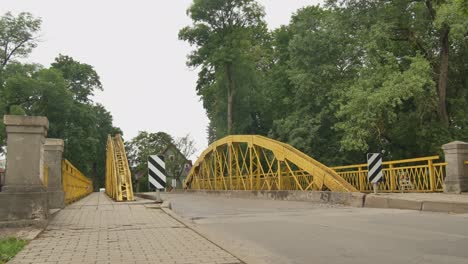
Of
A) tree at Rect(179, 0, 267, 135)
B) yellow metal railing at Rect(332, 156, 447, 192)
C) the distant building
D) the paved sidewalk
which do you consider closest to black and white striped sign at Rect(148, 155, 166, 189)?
the paved sidewalk

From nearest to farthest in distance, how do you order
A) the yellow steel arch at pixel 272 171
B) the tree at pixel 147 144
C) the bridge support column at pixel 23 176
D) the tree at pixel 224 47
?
the bridge support column at pixel 23 176
the yellow steel arch at pixel 272 171
the tree at pixel 224 47
the tree at pixel 147 144

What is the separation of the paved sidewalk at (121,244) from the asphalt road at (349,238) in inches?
15.6

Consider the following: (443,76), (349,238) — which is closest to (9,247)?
(349,238)

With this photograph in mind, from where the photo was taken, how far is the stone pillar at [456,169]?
44.9ft

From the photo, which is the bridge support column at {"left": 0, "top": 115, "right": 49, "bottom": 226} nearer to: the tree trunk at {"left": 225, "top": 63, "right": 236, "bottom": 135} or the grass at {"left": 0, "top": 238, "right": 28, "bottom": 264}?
the grass at {"left": 0, "top": 238, "right": 28, "bottom": 264}

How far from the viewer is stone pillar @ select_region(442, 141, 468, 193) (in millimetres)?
13688

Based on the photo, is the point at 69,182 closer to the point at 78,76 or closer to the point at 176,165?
the point at 78,76

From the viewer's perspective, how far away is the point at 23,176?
27.0ft

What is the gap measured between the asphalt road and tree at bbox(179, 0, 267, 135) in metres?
29.4

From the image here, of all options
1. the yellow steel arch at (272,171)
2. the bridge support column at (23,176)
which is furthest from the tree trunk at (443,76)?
the bridge support column at (23,176)

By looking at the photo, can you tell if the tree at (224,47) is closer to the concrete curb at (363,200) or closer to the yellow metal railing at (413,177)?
the concrete curb at (363,200)

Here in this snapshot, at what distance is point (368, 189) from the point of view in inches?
709

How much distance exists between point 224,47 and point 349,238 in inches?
1280

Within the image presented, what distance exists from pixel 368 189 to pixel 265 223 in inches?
387
